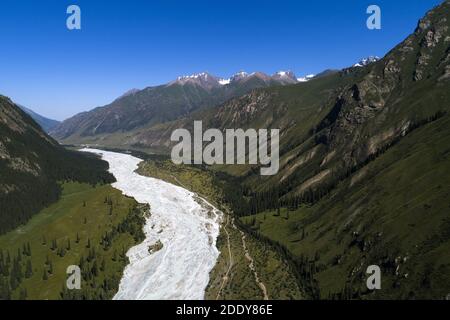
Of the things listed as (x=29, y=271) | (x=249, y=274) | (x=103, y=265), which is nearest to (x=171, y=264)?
(x=103, y=265)

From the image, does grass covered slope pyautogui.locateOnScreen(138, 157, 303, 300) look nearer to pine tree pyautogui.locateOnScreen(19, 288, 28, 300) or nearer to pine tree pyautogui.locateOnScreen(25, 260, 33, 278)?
pine tree pyautogui.locateOnScreen(19, 288, 28, 300)

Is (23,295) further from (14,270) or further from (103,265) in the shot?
(103,265)

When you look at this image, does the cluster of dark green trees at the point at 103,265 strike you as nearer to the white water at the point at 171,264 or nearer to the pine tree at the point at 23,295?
the white water at the point at 171,264

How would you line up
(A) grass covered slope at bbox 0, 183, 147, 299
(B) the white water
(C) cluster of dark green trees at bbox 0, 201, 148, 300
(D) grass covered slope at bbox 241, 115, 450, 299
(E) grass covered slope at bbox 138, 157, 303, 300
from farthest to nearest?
(B) the white water
(A) grass covered slope at bbox 0, 183, 147, 299
(C) cluster of dark green trees at bbox 0, 201, 148, 300
(E) grass covered slope at bbox 138, 157, 303, 300
(D) grass covered slope at bbox 241, 115, 450, 299

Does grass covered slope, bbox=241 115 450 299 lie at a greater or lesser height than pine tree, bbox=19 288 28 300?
greater

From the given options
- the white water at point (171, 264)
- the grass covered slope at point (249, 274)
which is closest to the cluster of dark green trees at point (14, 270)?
the white water at point (171, 264)

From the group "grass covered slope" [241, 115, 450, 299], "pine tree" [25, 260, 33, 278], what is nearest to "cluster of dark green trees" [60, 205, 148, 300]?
"pine tree" [25, 260, 33, 278]
